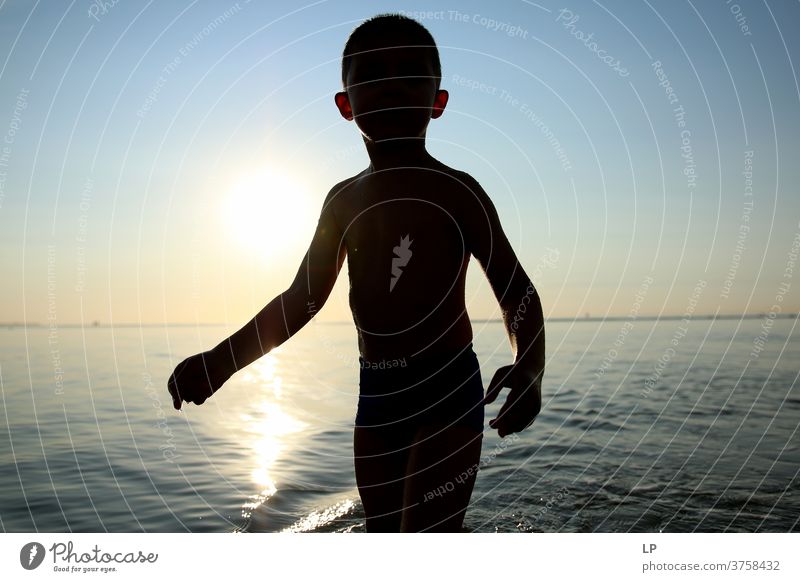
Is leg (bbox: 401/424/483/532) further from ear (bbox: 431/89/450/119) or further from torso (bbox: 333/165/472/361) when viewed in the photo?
ear (bbox: 431/89/450/119)

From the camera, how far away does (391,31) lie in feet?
11.6

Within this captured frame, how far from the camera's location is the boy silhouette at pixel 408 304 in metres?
3.29

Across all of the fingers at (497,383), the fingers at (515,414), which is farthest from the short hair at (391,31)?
the fingers at (515,414)

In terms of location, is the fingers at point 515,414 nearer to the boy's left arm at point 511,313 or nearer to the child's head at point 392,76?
the boy's left arm at point 511,313

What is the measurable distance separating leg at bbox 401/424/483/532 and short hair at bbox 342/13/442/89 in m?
1.74

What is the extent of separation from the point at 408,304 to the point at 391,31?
132cm

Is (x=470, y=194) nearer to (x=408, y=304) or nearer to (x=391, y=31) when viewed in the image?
(x=408, y=304)

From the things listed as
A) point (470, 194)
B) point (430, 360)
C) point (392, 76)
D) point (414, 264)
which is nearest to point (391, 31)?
point (392, 76)

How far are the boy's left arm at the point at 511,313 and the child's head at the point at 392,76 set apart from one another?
444 millimetres

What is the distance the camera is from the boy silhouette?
329 centimetres
